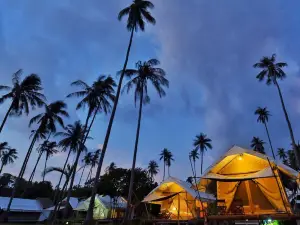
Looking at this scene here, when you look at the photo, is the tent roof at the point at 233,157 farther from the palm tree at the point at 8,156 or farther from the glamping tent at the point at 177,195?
the palm tree at the point at 8,156

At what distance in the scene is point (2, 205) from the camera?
41094mm

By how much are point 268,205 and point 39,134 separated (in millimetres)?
31934

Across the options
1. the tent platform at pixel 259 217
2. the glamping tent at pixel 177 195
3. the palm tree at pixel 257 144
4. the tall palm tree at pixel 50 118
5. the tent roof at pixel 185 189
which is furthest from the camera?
the palm tree at pixel 257 144

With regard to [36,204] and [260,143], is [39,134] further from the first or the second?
[260,143]

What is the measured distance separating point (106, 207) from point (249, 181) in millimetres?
32299

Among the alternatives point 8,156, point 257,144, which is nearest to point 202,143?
point 257,144

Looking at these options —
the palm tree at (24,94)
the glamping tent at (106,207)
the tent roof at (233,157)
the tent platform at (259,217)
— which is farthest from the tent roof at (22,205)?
the tent platform at (259,217)

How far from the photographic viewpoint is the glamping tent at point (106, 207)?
129 ft

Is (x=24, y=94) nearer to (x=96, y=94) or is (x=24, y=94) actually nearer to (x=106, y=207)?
(x=96, y=94)

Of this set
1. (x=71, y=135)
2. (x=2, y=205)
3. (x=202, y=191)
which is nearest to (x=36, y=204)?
(x=2, y=205)

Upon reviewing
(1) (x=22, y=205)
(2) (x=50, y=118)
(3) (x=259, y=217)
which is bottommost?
(3) (x=259, y=217)

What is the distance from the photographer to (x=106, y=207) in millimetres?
41188

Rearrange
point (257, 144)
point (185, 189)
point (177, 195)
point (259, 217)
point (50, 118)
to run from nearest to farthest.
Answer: point (259, 217) → point (185, 189) → point (177, 195) → point (50, 118) → point (257, 144)

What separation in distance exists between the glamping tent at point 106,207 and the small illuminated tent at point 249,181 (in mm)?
28466
